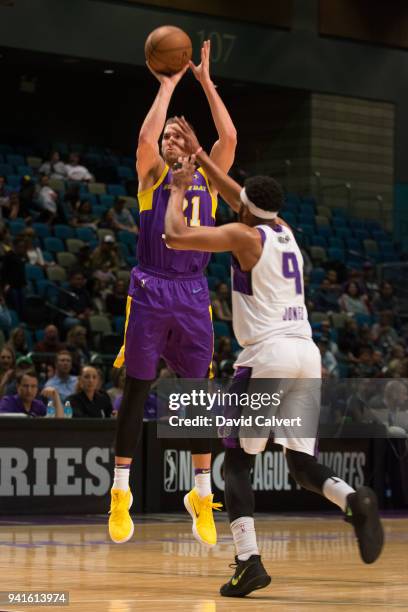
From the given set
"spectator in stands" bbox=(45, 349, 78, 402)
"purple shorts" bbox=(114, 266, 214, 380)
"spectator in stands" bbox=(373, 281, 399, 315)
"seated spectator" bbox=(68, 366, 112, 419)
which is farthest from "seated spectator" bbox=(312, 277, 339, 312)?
"purple shorts" bbox=(114, 266, 214, 380)

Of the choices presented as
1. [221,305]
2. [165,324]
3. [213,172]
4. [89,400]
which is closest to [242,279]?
[213,172]

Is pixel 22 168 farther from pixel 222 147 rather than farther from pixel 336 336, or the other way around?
pixel 222 147

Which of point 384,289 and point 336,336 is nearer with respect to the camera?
point 336,336

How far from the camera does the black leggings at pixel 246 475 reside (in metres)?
6.35

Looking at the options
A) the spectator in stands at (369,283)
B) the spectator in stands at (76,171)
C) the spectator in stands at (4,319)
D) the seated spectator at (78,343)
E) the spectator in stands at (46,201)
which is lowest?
the seated spectator at (78,343)

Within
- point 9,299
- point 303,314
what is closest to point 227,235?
point 303,314

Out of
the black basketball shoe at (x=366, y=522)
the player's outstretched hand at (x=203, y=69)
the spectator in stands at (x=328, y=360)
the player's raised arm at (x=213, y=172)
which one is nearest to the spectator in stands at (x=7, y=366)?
the spectator in stands at (x=328, y=360)

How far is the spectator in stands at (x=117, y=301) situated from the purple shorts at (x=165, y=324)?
939 centimetres

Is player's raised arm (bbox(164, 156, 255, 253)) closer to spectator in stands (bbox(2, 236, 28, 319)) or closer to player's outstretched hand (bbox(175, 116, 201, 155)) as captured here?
player's outstretched hand (bbox(175, 116, 201, 155))

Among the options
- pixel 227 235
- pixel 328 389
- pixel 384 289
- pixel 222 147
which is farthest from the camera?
pixel 384 289

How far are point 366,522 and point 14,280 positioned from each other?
10.9 meters

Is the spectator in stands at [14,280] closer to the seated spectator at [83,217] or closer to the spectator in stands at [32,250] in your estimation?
the spectator in stands at [32,250]

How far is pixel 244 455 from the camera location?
6609 mm

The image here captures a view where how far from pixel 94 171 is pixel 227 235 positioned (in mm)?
16008
